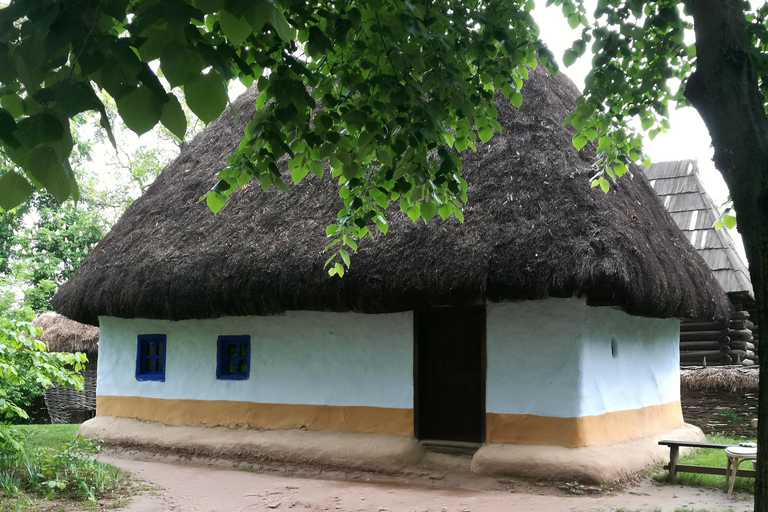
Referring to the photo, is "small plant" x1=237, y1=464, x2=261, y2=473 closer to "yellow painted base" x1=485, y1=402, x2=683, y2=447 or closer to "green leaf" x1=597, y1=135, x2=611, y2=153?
"yellow painted base" x1=485, y1=402, x2=683, y2=447

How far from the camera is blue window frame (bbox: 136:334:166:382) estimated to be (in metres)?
9.44

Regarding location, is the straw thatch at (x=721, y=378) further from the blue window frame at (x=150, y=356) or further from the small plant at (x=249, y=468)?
the blue window frame at (x=150, y=356)

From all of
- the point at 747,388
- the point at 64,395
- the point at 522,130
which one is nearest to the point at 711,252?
the point at 747,388

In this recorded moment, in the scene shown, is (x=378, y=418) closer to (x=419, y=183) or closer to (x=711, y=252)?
(x=419, y=183)

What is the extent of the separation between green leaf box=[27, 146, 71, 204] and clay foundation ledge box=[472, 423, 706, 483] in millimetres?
5824

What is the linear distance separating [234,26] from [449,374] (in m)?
6.55

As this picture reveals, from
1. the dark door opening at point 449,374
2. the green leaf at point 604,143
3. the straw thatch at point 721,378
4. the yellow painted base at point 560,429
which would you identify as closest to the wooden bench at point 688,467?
the yellow painted base at point 560,429

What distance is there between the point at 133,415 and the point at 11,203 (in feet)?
27.5

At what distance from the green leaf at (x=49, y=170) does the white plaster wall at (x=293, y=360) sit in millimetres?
6047

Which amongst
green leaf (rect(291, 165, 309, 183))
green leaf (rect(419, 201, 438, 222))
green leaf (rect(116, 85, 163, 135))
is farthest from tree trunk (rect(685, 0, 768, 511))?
green leaf (rect(116, 85, 163, 135))

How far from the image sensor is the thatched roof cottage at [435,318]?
6.75m

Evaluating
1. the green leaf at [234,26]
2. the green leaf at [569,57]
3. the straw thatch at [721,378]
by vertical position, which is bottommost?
the straw thatch at [721,378]

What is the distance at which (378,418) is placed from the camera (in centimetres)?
762

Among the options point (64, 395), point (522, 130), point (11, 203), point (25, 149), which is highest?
point (522, 130)
